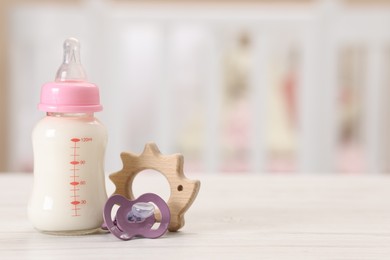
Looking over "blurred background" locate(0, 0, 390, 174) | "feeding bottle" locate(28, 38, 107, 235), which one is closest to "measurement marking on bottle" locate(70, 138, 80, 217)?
"feeding bottle" locate(28, 38, 107, 235)

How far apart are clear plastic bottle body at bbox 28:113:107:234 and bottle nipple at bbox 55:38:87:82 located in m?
0.04

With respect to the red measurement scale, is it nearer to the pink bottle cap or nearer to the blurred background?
the pink bottle cap

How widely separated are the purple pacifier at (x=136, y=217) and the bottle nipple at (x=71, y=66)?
129mm

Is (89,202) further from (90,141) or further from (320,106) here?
(320,106)

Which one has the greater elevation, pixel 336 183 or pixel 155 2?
pixel 155 2

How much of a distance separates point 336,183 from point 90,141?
54 cm

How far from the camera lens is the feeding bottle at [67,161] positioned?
0.70m

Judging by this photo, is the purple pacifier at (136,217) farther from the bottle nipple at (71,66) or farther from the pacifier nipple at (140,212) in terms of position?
the bottle nipple at (71,66)

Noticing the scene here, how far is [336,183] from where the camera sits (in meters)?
1.15

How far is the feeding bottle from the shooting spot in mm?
703

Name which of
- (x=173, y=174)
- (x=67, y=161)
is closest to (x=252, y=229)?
(x=173, y=174)

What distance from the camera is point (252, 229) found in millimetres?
772

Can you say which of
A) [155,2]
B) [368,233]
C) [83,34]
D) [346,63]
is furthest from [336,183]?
[155,2]

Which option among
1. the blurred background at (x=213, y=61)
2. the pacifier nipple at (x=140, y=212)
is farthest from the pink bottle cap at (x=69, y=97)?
the blurred background at (x=213, y=61)
